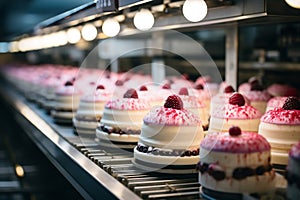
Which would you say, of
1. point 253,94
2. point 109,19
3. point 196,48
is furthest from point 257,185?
point 196,48

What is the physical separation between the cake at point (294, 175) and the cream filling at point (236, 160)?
113 millimetres

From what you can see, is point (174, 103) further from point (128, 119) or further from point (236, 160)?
point (236, 160)

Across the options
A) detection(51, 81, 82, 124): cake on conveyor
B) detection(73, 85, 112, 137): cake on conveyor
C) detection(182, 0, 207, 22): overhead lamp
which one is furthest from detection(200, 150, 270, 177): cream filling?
detection(51, 81, 82, 124): cake on conveyor

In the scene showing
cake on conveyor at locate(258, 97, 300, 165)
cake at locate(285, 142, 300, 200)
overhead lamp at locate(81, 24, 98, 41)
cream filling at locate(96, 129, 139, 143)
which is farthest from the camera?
overhead lamp at locate(81, 24, 98, 41)

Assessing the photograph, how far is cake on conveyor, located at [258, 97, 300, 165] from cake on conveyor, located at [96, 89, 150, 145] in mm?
732

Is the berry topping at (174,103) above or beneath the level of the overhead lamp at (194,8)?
beneath

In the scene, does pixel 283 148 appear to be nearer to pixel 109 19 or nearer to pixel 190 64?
pixel 109 19

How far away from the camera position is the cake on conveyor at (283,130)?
1935mm

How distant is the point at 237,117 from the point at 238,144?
57cm

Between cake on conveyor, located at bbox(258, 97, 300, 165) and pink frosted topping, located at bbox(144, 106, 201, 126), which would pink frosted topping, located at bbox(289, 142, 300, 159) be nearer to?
cake on conveyor, located at bbox(258, 97, 300, 165)

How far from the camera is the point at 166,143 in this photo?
6.68 feet

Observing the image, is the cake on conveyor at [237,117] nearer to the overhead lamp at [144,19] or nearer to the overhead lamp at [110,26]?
the overhead lamp at [144,19]

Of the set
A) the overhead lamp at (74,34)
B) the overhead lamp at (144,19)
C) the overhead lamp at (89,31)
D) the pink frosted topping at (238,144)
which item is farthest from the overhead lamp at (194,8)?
the overhead lamp at (74,34)

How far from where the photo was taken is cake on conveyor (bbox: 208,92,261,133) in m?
2.14
